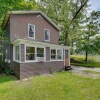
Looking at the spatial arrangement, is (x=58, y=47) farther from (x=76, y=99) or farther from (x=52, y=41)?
(x=76, y=99)

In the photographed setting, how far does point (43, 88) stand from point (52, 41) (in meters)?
11.4

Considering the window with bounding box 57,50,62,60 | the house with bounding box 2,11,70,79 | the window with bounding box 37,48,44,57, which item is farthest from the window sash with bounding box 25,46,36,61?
the window with bounding box 57,50,62,60

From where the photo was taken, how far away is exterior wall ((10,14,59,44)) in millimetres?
17156

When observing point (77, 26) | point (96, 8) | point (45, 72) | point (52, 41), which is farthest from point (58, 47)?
point (96, 8)

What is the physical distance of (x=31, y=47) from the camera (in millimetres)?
16016

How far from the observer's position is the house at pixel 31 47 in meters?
14.9

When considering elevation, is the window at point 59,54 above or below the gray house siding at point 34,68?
above

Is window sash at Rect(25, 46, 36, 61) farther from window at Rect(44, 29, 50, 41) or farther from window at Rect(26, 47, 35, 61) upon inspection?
window at Rect(44, 29, 50, 41)

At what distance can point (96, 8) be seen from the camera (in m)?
32.0

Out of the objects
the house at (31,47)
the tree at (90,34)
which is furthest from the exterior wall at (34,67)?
the tree at (90,34)

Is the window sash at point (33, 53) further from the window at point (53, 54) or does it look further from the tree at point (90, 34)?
the tree at point (90, 34)

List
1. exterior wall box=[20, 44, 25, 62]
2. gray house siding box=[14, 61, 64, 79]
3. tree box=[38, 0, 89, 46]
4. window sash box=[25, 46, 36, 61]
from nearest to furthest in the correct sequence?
1. gray house siding box=[14, 61, 64, 79]
2. exterior wall box=[20, 44, 25, 62]
3. window sash box=[25, 46, 36, 61]
4. tree box=[38, 0, 89, 46]

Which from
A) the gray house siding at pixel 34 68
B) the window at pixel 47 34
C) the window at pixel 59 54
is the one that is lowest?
the gray house siding at pixel 34 68

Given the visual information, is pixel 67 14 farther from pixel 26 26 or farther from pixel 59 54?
pixel 26 26
